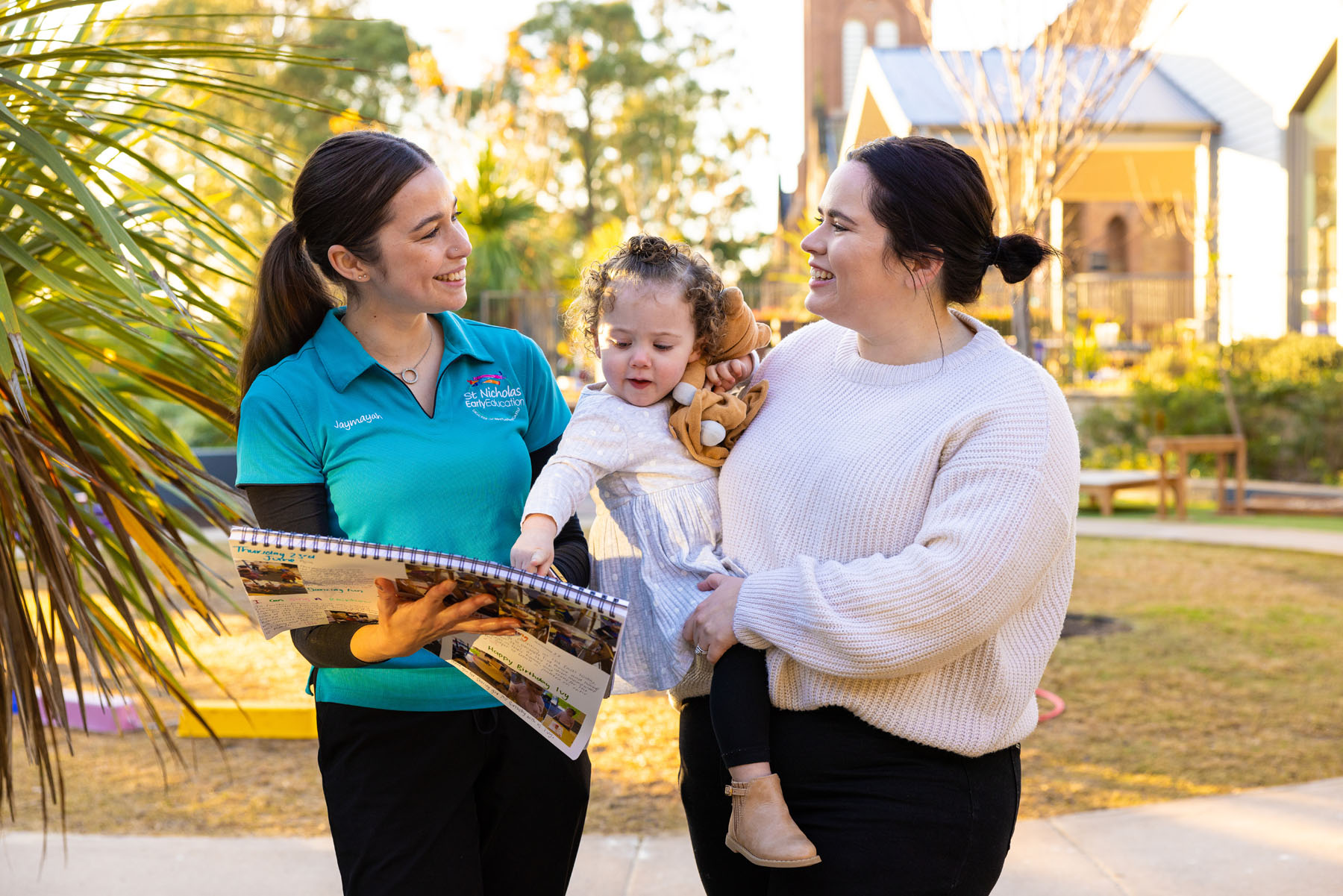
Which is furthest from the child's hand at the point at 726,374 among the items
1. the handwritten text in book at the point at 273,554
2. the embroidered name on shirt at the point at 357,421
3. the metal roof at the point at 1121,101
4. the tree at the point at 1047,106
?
the metal roof at the point at 1121,101

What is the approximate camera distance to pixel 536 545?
2.11m

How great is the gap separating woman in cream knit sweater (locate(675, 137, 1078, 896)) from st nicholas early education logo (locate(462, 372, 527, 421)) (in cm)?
47

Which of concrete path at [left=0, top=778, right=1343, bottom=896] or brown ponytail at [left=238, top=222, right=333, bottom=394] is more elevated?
brown ponytail at [left=238, top=222, right=333, bottom=394]

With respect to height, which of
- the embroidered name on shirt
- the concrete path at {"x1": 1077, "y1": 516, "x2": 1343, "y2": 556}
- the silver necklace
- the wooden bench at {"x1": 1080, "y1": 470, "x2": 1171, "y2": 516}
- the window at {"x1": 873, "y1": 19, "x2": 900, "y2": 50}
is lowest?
the concrete path at {"x1": 1077, "y1": 516, "x2": 1343, "y2": 556}

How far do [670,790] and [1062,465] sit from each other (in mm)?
3172

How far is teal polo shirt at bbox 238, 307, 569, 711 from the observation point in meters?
2.14

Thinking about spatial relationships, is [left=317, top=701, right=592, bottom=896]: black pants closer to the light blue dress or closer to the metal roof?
the light blue dress

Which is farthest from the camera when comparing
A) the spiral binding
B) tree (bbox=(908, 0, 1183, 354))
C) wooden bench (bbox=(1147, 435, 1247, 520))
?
wooden bench (bbox=(1147, 435, 1247, 520))

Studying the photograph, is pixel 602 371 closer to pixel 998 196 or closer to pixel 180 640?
pixel 180 640

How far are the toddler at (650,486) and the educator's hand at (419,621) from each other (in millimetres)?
132

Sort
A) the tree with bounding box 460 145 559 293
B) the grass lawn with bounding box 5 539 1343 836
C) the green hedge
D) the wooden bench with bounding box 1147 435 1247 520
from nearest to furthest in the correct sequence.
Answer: the grass lawn with bounding box 5 539 1343 836
the wooden bench with bounding box 1147 435 1247 520
the green hedge
the tree with bounding box 460 145 559 293

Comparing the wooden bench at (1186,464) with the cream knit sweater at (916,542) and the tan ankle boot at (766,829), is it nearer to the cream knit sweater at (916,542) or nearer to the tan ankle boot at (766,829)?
the cream knit sweater at (916,542)

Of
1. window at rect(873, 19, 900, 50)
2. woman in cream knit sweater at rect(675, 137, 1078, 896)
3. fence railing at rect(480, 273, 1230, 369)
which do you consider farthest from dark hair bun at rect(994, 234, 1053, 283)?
window at rect(873, 19, 900, 50)

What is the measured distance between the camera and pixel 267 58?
124 inches
